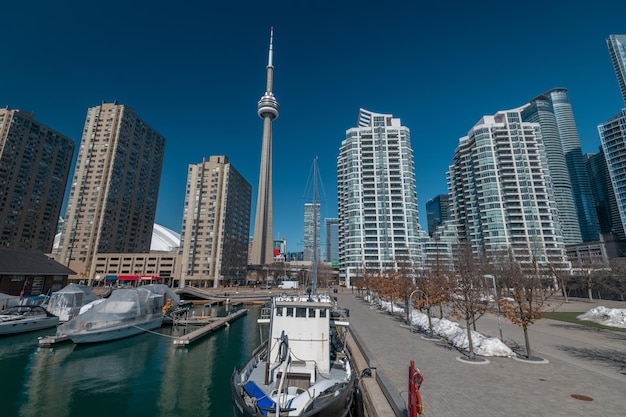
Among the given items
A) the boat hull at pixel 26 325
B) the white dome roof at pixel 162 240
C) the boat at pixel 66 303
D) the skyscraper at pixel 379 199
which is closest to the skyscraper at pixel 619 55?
the skyscraper at pixel 379 199

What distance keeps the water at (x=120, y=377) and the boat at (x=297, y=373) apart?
3.98m

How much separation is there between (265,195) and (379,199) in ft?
200

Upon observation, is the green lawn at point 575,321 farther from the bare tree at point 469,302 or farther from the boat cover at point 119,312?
the boat cover at point 119,312

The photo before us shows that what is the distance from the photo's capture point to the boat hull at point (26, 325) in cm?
3338

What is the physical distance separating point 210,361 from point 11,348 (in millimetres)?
21816

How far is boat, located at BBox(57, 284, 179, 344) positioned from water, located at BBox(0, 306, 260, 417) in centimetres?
115

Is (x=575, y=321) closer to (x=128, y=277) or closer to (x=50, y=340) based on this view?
(x=50, y=340)

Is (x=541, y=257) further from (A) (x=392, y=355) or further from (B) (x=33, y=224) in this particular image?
(B) (x=33, y=224)

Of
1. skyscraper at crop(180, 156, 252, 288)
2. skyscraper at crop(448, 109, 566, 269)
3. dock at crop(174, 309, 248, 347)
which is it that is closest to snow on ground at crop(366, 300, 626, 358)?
dock at crop(174, 309, 248, 347)

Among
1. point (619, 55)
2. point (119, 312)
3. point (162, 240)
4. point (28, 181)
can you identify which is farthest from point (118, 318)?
point (619, 55)

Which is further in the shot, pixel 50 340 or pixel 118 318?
pixel 118 318

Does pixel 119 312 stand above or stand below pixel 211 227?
below

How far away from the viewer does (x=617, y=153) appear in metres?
109

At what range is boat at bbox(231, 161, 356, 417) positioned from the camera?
12008mm
